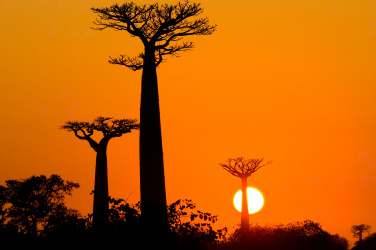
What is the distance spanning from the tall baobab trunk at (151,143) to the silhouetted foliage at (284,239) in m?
18.9

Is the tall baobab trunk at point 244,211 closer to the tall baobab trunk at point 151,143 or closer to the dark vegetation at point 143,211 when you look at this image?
the dark vegetation at point 143,211

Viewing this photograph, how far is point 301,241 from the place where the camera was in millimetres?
43469

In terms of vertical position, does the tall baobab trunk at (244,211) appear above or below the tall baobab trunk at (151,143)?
above

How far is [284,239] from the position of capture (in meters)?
42.9

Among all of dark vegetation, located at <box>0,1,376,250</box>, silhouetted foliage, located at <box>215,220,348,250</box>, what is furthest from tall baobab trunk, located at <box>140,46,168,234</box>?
silhouetted foliage, located at <box>215,220,348,250</box>

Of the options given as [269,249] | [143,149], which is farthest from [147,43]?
[269,249]

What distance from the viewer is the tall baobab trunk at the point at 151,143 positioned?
22281 mm

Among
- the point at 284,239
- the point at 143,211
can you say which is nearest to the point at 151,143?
the point at 143,211

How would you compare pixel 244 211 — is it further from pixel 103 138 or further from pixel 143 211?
pixel 143 211

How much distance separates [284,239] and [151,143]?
21508mm

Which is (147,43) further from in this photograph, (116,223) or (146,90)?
(116,223)

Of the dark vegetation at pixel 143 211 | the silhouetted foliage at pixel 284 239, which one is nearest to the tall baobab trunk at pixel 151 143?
the dark vegetation at pixel 143 211

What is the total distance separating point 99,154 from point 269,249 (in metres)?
11.2

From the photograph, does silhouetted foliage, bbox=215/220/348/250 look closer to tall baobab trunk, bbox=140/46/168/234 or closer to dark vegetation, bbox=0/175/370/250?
dark vegetation, bbox=0/175/370/250
